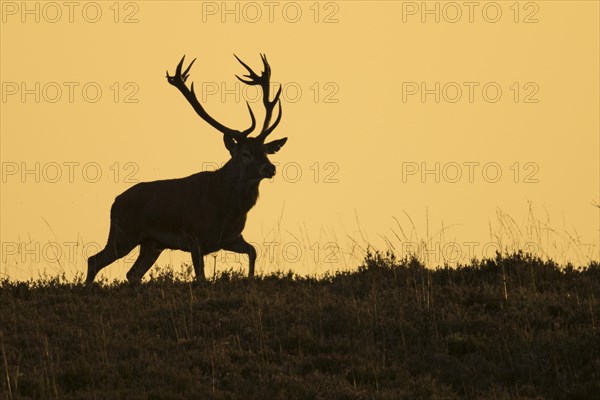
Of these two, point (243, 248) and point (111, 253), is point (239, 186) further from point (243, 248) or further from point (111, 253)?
point (111, 253)

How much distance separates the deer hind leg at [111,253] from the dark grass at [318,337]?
425cm

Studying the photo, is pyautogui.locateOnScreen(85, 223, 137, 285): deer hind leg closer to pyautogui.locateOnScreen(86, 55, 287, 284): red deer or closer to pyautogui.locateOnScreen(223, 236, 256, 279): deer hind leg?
pyautogui.locateOnScreen(86, 55, 287, 284): red deer

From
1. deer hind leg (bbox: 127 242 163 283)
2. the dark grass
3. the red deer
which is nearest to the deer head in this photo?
the red deer

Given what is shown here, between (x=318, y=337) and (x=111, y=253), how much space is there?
25.4ft

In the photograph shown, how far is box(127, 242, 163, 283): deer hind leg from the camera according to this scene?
2028 cm

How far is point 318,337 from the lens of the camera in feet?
43.3

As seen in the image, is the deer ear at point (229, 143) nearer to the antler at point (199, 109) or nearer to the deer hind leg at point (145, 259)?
the antler at point (199, 109)

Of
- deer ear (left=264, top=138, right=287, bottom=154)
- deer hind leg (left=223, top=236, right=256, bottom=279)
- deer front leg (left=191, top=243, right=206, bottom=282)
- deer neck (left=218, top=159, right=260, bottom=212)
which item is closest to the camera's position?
deer front leg (left=191, top=243, right=206, bottom=282)

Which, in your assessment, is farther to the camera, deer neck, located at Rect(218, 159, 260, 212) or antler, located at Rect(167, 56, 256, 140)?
antler, located at Rect(167, 56, 256, 140)

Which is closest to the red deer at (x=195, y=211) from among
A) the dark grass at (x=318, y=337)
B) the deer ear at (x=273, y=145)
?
the deer ear at (x=273, y=145)

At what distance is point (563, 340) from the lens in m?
12.8

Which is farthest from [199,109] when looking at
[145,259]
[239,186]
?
[145,259]

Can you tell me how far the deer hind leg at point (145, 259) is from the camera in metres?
20.3

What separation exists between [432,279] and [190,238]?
16.4 ft
